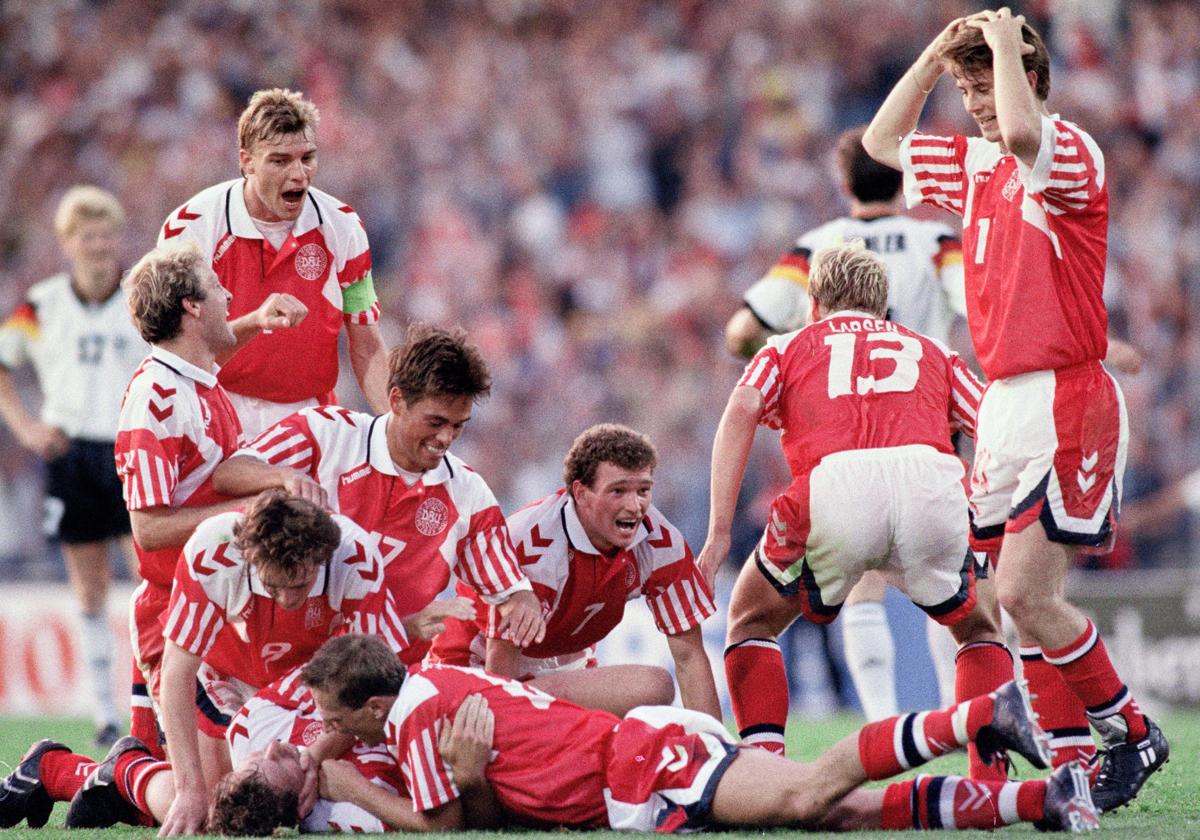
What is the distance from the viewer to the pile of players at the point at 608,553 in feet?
14.5

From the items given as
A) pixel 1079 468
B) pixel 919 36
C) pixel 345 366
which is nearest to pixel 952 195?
pixel 1079 468

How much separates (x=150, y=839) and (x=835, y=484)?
7.18 ft

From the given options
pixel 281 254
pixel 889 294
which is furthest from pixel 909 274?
pixel 281 254

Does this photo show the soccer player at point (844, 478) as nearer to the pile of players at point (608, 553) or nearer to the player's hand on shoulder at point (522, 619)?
the pile of players at point (608, 553)

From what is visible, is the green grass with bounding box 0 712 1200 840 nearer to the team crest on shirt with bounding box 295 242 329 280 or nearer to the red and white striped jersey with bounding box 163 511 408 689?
the red and white striped jersey with bounding box 163 511 408 689

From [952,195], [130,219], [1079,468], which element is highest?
[130,219]

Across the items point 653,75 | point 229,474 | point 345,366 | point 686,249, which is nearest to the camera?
point 229,474

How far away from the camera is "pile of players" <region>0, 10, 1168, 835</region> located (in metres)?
4.41

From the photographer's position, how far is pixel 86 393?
8.17m

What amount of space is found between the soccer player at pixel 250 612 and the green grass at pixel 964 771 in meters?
0.32

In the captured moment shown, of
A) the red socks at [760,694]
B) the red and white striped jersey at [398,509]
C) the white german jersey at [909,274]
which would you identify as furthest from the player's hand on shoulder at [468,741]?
the white german jersey at [909,274]

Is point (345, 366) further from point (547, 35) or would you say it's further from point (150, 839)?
point (150, 839)

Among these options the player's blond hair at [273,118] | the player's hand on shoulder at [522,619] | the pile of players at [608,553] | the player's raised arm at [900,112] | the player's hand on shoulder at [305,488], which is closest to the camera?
the pile of players at [608,553]

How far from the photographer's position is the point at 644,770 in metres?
4.34
